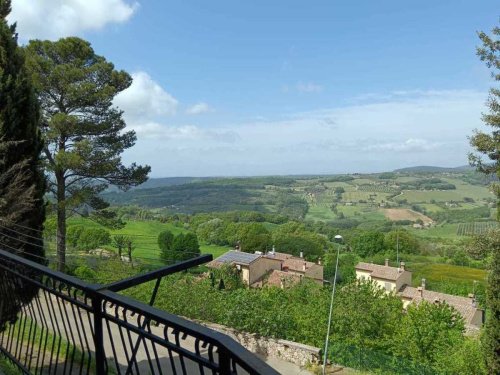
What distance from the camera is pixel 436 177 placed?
516 feet

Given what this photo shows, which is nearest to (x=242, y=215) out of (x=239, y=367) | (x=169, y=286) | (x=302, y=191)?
(x=302, y=191)

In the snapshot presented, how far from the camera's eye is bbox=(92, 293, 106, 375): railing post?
204 centimetres

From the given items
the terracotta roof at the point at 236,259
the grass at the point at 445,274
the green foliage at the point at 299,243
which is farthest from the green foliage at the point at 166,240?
the grass at the point at 445,274

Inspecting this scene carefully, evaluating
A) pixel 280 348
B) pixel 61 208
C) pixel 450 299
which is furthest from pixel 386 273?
pixel 61 208

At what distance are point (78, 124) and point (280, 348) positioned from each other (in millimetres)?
10447

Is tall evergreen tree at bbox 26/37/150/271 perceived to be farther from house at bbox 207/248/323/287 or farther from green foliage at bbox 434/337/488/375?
house at bbox 207/248/323/287

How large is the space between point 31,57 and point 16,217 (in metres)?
8.14

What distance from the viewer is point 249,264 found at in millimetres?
37531

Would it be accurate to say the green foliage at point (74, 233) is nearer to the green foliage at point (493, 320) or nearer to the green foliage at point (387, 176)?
the green foliage at point (493, 320)

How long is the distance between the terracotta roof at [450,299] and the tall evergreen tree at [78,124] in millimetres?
22693

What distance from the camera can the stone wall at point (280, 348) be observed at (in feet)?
43.5

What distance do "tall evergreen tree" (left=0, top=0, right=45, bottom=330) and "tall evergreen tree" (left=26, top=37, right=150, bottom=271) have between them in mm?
4989

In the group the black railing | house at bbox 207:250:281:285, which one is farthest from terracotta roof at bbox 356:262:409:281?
the black railing

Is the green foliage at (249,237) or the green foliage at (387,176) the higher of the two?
the green foliage at (387,176)
